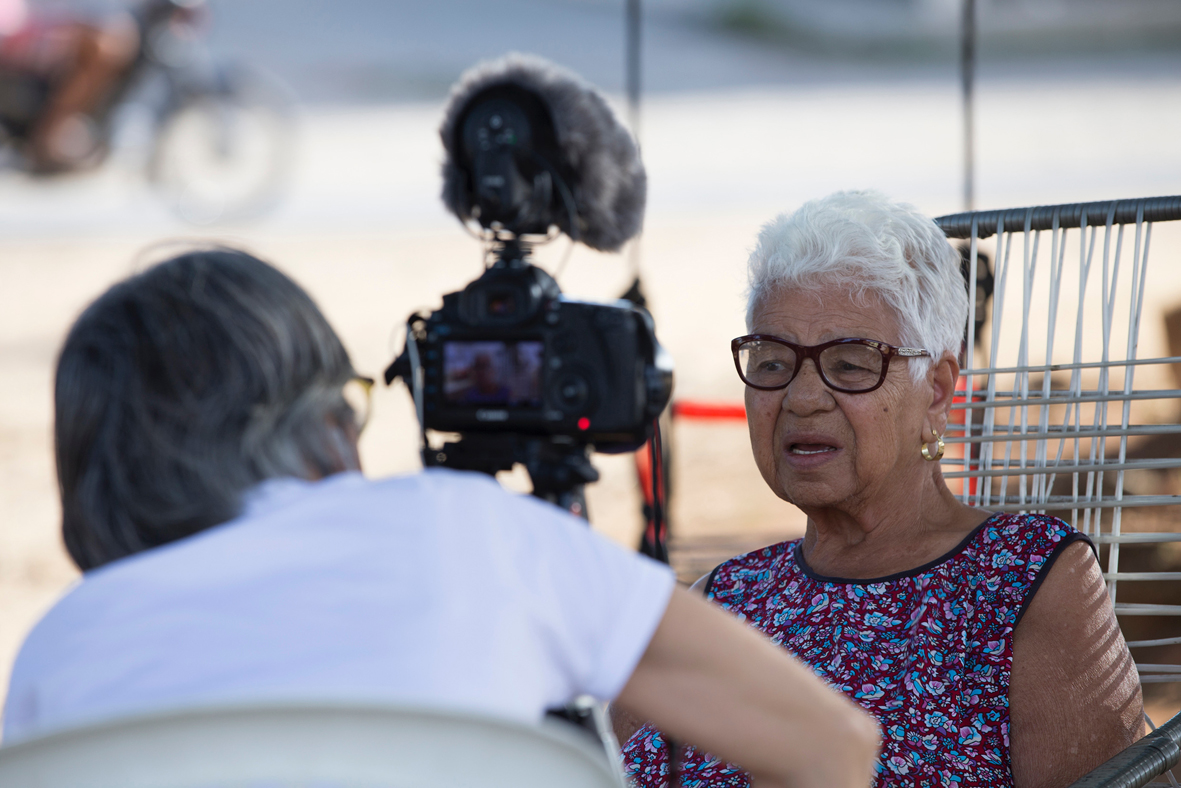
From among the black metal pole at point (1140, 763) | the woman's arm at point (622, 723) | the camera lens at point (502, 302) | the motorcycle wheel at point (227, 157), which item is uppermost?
the motorcycle wheel at point (227, 157)

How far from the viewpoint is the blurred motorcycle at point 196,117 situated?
832 centimetres

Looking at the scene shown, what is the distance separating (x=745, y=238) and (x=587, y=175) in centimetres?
673

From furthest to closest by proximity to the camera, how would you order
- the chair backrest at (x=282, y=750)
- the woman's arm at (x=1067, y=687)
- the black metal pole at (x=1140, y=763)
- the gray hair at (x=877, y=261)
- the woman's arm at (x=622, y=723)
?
the woman's arm at (x=622, y=723) → the gray hair at (x=877, y=261) → the woman's arm at (x=1067, y=687) → the black metal pole at (x=1140, y=763) → the chair backrest at (x=282, y=750)

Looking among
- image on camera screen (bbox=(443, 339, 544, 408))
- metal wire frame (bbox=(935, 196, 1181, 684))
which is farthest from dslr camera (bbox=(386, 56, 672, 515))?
metal wire frame (bbox=(935, 196, 1181, 684))

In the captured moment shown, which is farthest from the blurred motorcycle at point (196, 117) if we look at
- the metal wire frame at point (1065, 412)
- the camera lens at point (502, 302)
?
the camera lens at point (502, 302)

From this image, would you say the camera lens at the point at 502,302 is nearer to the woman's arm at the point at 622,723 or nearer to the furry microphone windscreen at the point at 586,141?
the furry microphone windscreen at the point at 586,141

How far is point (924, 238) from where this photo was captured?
172 centimetres

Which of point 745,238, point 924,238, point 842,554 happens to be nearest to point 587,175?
point 924,238

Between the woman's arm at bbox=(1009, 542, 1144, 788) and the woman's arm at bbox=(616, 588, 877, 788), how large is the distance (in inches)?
26.6

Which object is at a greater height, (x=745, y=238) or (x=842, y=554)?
(x=745, y=238)

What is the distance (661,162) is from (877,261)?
331 inches

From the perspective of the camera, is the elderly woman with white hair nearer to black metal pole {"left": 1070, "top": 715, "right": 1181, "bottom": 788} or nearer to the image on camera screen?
Result: black metal pole {"left": 1070, "top": 715, "right": 1181, "bottom": 788}

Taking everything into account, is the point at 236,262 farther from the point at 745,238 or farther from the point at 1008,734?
the point at 745,238

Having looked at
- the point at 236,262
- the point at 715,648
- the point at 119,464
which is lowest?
the point at 715,648
